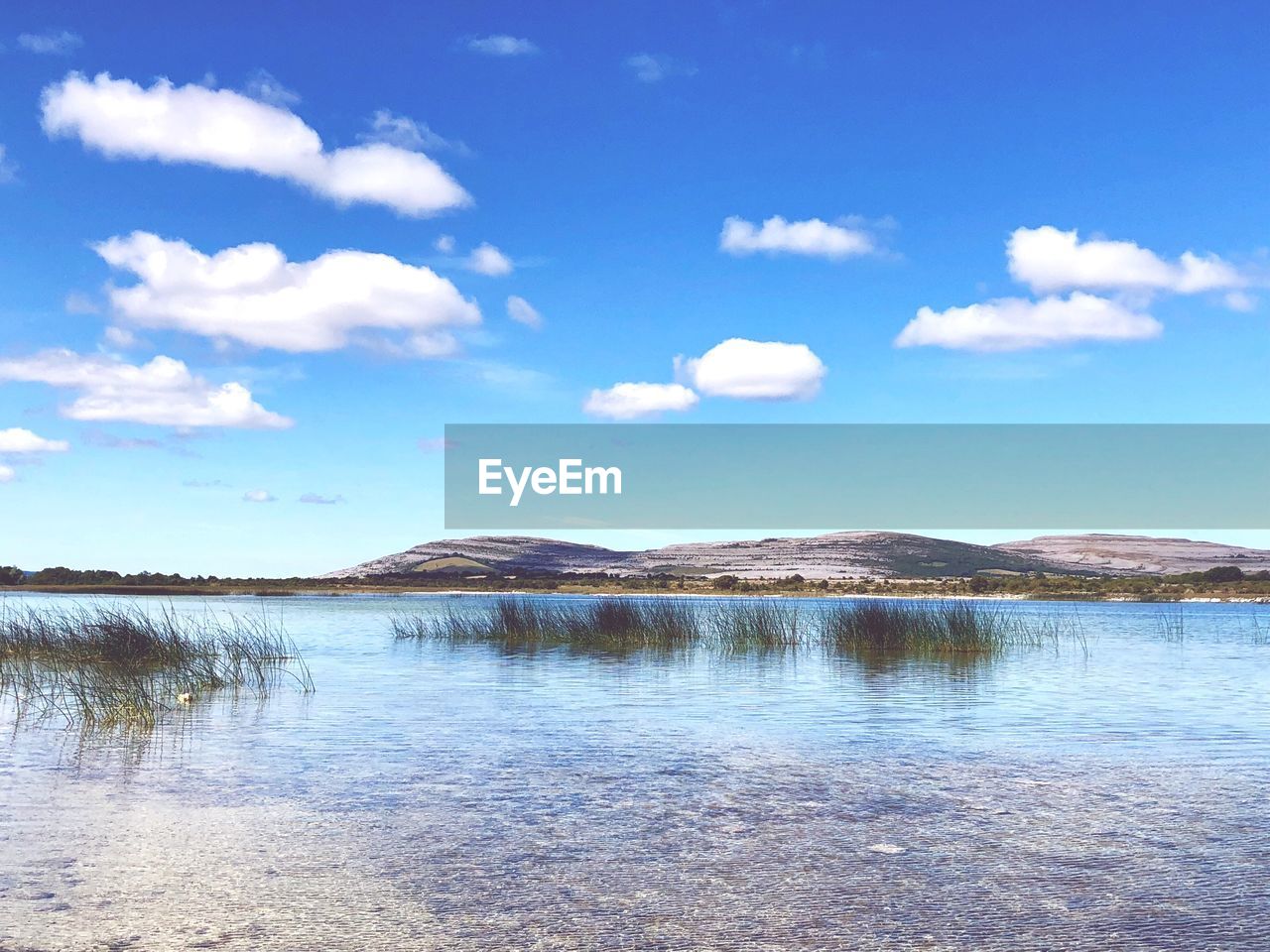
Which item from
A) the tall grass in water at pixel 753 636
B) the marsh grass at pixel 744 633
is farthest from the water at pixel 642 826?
the tall grass in water at pixel 753 636

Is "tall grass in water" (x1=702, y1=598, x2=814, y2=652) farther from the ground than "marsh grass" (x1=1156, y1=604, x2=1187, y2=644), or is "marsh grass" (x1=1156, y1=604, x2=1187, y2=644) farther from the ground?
"tall grass in water" (x1=702, y1=598, x2=814, y2=652)

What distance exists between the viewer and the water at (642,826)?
6.40 metres

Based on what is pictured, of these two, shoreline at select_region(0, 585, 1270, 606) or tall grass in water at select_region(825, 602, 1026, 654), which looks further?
shoreline at select_region(0, 585, 1270, 606)

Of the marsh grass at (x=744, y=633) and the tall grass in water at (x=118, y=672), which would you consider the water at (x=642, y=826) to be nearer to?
the tall grass in water at (x=118, y=672)

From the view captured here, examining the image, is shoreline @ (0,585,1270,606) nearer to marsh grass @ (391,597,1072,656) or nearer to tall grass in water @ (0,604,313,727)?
marsh grass @ (391,597,1072,656)

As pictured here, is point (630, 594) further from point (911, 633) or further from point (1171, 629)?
point (911, 633)

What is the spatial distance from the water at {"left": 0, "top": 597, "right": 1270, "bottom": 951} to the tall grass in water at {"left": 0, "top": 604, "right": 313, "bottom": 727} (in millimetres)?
756

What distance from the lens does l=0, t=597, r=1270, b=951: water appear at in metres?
6.40

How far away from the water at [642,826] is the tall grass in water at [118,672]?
2.48ft

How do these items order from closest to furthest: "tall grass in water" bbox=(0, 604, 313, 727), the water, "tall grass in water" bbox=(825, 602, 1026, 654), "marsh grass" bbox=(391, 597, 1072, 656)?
1. the water
2. "tall grass in water" bbox=(0, 604, 313, 727)
3. "tall grass in water" bbox=(825, 602, 1026, 654)
4. "marsh grass" bbox=(391, 597, 1072, 656)

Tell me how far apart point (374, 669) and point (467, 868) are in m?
17.2

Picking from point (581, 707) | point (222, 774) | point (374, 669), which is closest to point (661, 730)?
point (581, 707)

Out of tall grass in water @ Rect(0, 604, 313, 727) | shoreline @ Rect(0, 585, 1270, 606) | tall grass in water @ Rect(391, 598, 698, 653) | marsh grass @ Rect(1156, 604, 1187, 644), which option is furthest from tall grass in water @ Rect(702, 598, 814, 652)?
shoreline @ Rect(0, 585, 1270, 606)

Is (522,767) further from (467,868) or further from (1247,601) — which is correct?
(1247,601)
